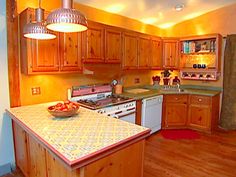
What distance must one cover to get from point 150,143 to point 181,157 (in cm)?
68

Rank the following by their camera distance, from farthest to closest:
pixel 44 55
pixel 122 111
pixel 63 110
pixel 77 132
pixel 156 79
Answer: pixel 156 79 → pixel 122 111 → pixel 44 55 → pixel 63 110 → pixel 77 132

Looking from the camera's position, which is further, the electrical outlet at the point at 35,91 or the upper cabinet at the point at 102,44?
the upper cabinet at the point at 102,44

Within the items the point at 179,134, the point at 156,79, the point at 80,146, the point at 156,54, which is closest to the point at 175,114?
the point at 179,134

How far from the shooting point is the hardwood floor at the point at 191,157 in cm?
265

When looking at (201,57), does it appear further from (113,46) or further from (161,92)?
(113,46)

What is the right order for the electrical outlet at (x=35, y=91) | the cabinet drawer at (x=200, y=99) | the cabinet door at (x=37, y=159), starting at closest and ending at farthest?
1. the cabinet door at (x=37, y=159)
2. the electrical outlet at (x=35, y=91)
3. the cabinet drawer at (x=200, y=99)

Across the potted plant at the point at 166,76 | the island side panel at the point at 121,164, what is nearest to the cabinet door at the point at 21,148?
the island side panel at the point at 121,164

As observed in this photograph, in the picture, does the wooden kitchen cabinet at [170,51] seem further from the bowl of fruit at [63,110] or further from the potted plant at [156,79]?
the bowl of fruit at [63,110]

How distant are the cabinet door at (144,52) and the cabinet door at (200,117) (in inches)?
54.8

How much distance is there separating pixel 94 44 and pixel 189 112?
261cm

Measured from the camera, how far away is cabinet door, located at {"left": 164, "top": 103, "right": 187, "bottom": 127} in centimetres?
427

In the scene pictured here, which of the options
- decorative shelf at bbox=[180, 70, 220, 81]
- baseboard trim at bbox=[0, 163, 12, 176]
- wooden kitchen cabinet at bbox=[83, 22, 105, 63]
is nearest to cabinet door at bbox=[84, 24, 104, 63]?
wooden kitchen cabinet at bbox=[83, 22, 105, 63]

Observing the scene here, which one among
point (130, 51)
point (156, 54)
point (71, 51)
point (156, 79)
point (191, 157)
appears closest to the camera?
point (71, 51)

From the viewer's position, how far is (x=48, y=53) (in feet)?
8.53
